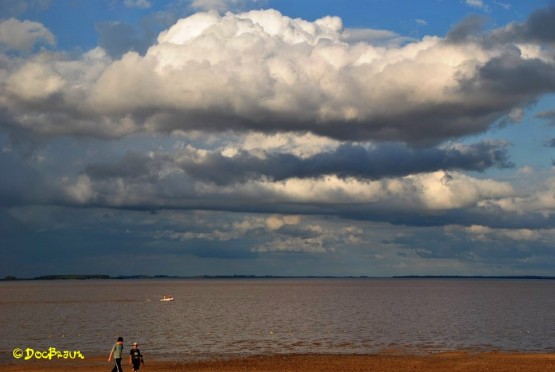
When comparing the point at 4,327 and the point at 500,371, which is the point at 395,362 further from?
the point at 4,327

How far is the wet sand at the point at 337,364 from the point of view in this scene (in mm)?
53562

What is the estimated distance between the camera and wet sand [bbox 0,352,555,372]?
176ft

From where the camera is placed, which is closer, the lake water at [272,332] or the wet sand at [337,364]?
the wet sand at [337,364]

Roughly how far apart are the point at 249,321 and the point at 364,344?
32672 mm

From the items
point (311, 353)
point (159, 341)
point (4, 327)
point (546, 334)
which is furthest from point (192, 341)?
point (546, 334)

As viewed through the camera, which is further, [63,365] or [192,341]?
[192,341]

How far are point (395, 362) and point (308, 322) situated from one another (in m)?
44.4

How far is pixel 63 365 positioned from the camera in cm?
5797

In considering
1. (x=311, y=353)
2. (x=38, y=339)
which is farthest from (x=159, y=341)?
(x=311, y=353)

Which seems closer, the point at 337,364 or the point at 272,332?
the point at 337,364

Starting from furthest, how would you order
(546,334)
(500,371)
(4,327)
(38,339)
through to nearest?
(4,327), (546,334), (38,339), (500,371)

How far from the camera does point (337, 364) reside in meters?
55.8

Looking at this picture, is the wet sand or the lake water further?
the lake water

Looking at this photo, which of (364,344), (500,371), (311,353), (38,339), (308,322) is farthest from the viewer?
(308,322)
